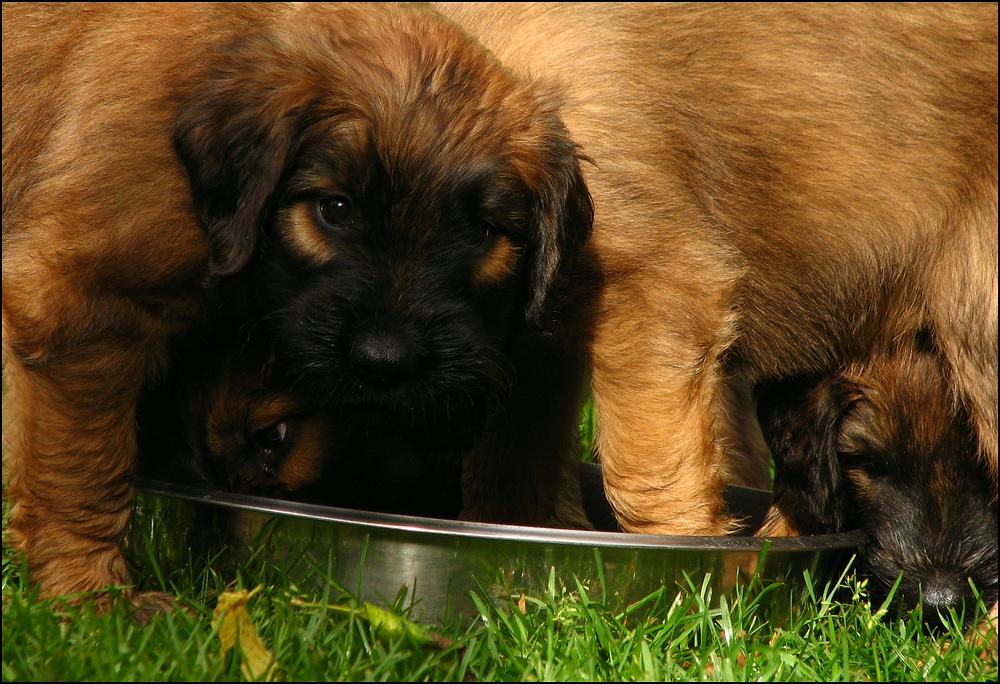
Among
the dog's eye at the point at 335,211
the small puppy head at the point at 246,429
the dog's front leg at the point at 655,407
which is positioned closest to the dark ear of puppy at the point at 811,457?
the dog's front leg at the point at 655,407

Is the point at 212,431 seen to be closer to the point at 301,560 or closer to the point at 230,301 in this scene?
the point at 230,301

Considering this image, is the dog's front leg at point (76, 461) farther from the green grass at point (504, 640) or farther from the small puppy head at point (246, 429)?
the small puppy head at point (246, 429)

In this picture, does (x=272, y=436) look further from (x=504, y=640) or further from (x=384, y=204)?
(x=504, y=640)

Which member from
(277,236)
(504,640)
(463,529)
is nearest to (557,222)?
(277,236)

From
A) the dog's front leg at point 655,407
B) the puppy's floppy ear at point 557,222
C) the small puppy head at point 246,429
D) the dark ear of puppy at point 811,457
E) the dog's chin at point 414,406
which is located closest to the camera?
the dog's chin at point 414,406

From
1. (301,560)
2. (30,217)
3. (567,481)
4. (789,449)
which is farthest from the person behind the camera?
(567,481)

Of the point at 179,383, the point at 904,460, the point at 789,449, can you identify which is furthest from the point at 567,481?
the point at 179,383

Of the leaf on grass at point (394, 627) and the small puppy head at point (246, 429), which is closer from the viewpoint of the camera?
the leaf on grass at point (394, 627)
